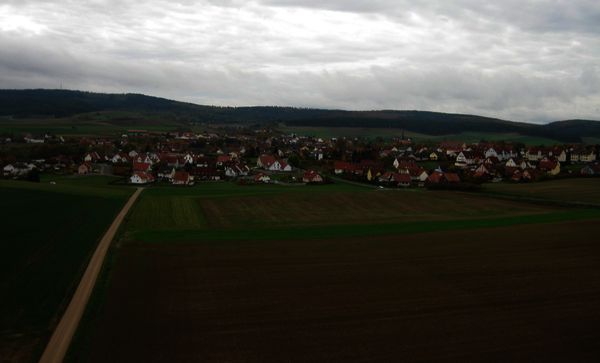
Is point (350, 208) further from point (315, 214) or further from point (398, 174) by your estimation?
point (398, 174)

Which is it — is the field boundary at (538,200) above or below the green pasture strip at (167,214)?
above

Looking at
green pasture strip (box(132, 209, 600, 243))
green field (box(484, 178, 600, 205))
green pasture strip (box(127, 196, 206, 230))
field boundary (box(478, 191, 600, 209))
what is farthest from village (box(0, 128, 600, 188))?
green pasture strip (box(132, 209, 600, 243))

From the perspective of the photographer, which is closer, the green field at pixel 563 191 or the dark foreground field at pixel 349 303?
the dark foreground field at pixel 349 303

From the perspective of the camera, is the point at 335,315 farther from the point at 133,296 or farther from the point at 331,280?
the point at 133,296

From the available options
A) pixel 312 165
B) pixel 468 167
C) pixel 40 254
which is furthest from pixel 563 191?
pixel 312 165

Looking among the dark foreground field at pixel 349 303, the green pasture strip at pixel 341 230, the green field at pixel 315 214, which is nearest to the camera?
the dark foreground field at pixel 349 303

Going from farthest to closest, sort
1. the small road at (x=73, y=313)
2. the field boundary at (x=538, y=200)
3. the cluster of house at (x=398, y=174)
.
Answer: the cluster of house at (x=398, y=174), the field boundary at (x=538, y=200), the small road at (x=73, y=313)

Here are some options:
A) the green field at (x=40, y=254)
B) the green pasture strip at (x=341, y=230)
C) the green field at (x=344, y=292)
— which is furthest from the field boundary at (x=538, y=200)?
the green field at (x=40, y=254)

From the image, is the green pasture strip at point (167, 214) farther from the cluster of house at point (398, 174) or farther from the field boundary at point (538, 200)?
the cluster of house at point (398, 174)
